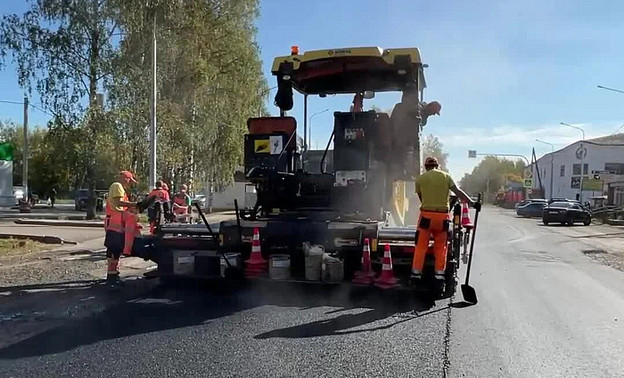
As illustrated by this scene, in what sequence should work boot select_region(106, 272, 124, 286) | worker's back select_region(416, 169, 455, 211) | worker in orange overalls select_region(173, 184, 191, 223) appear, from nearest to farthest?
worker's back select_region(416, 169, 455, 211) → work boot select_region(106, 272, 124, 286) → worker in orange overalls select_region(173, 184, 191, 223)

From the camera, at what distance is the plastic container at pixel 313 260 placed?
8062 mm

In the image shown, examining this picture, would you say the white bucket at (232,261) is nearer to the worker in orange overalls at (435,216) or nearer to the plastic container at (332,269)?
the plastic container at (332,269)

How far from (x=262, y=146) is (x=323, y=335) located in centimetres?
357

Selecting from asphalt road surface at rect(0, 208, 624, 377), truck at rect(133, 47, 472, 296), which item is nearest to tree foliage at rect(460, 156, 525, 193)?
truck at rect(133, 47, 472, 296)

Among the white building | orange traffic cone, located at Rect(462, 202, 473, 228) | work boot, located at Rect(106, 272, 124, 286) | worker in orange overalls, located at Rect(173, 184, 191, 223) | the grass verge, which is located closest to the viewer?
orange traffic cone, located at Rect(462, 202, 473, 228)

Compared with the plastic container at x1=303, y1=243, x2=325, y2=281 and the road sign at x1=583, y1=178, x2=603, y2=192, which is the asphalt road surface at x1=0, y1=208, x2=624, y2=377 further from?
the road sign at x1=583, y1=178, x2=603, y2=192

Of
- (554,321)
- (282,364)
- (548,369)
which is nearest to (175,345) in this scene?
(282,364)

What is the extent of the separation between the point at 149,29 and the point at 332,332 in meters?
20.4

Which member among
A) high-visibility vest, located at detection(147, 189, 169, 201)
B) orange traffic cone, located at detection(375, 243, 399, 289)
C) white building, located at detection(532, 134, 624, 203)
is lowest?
orange traffic cone, located at detection(375, 243, 399, 289)

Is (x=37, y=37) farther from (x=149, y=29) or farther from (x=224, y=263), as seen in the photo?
(x=224, y=263)

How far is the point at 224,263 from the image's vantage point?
838cm

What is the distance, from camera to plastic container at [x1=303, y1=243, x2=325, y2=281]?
8062mm

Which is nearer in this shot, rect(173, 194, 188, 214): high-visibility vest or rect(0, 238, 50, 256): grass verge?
rect(0, 238, 50, 256): grass verge

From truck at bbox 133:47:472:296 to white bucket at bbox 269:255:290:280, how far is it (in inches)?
2.4
